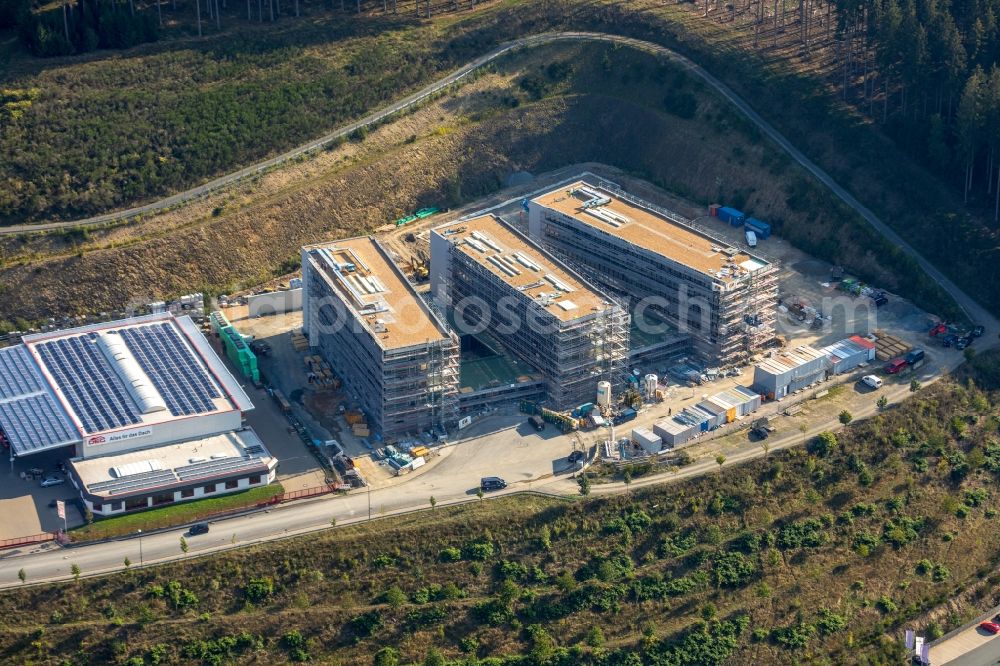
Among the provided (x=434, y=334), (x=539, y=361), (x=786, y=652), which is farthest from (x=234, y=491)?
(x=786, y=652)

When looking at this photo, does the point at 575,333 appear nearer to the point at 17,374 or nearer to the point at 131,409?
the point at 131,409

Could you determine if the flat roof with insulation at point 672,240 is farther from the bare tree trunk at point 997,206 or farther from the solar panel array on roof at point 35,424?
the solar panel array on roof at point 35,424

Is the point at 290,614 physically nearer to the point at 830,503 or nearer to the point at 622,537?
the point at 622,537

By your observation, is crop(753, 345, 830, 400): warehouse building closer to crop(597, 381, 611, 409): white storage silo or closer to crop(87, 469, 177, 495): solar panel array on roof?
crop(597, 381, 611, 409): white storage silo

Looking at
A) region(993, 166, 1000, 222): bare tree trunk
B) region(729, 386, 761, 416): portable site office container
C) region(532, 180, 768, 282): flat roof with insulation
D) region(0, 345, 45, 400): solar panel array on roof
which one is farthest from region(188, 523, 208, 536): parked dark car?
region(993, 166, 1000, 222): bare tree trunk

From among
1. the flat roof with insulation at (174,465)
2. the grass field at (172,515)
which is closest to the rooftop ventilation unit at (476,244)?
the flat roof with insulation at (174,465)
